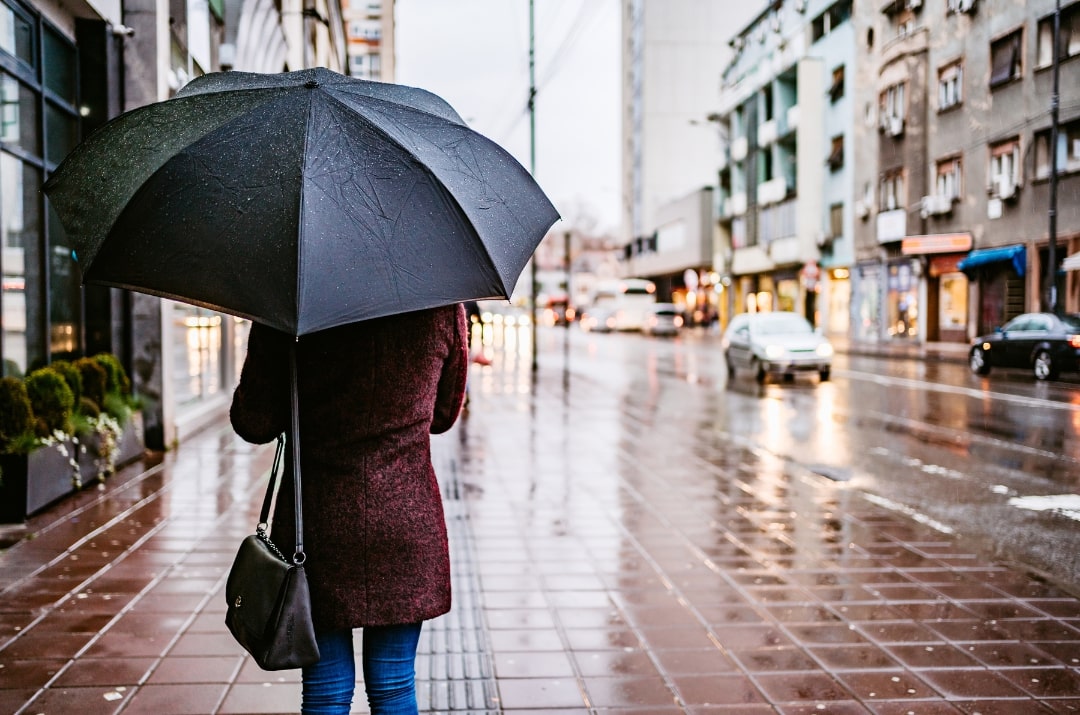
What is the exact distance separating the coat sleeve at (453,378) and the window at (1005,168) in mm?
33114

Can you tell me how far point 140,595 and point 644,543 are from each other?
3097 millimetres

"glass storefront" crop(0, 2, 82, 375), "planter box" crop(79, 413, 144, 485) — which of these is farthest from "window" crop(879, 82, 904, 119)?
"planter box" crop(79, 413, 144, 485)

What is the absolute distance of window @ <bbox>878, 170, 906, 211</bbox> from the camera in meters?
40.7

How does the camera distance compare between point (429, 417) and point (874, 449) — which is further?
point (874, 449)

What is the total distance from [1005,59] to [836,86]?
605 inches

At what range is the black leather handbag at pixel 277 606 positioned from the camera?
2.38 metres

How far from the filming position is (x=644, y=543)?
6.82 meters

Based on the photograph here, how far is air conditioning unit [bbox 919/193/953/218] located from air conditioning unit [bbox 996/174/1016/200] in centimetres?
315

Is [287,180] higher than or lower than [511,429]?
higher

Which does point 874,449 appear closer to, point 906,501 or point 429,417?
point 906,501

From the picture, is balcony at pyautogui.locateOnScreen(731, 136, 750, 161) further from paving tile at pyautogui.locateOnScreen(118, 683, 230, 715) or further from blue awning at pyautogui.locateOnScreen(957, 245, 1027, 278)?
paving tile at pyautogui.locateOnScreen(118, 683, 230, 715)

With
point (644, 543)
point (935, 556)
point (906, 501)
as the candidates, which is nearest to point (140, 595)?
point (644, 543)

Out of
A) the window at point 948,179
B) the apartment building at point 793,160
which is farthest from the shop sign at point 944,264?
the apartment building at point 793,160

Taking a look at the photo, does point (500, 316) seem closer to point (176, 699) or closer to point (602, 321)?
point (602, 321)
